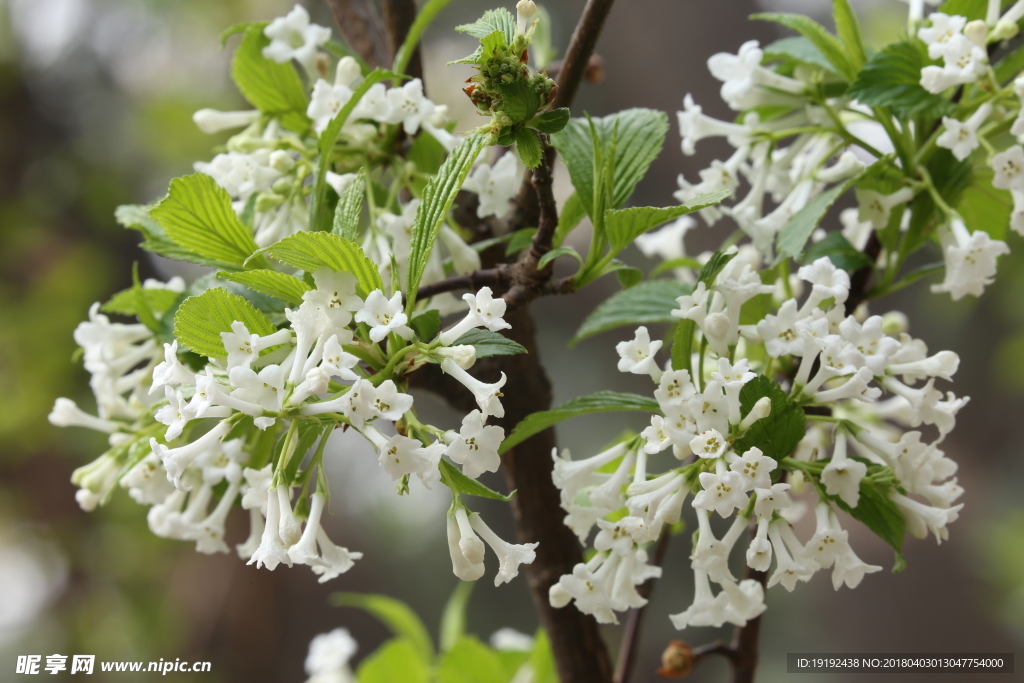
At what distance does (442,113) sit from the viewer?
46cm

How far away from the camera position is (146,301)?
0.49 metres

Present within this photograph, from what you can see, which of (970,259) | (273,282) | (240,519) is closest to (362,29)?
(273,282)

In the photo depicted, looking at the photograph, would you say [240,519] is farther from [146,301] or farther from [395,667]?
[146,301]

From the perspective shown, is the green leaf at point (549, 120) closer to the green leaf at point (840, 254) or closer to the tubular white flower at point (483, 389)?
the tubular white flower at point (483, 389)

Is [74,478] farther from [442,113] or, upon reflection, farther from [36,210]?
[36,210]

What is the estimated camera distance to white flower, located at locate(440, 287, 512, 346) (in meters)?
0.33

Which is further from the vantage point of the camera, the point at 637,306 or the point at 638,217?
the point at 637,306

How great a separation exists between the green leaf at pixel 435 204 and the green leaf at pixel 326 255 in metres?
0.02

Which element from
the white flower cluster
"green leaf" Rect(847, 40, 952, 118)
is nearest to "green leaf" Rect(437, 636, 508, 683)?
the white flower cluster

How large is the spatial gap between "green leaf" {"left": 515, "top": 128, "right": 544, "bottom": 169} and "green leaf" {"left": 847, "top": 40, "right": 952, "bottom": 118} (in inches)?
9.8

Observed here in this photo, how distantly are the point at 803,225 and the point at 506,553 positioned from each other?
250mm

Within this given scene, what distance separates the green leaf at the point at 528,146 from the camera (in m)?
0.31

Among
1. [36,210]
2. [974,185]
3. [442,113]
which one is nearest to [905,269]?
[974,185]

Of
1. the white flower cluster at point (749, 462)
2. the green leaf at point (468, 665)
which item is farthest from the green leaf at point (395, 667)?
the white flower cluster at point (749, 462)
